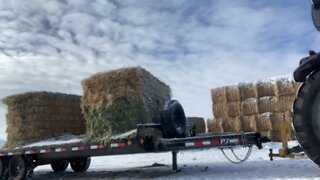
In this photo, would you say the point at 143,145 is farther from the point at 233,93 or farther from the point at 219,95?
the point at 219,95

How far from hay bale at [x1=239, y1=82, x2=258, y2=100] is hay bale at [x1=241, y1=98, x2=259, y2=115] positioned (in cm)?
25

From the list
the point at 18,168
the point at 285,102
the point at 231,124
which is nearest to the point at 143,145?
the point at 18,168

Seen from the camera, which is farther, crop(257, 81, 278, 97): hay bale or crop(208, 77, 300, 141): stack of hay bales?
crop(257, 81, 278, 97): hay bale

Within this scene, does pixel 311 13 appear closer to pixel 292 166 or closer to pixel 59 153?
pixel 292 166

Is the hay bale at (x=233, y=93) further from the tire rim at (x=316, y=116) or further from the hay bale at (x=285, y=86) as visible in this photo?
the tire rim at (x=316, y=116)

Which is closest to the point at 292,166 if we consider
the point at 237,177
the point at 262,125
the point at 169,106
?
the point at 237,177

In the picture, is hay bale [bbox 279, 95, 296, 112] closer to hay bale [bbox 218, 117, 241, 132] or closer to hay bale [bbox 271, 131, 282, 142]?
hay bale [bbox 271, 131, 282, 142]

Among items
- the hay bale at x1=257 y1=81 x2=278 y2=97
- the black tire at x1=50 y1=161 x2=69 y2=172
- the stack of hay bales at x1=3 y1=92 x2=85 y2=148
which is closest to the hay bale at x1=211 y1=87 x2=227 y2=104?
the hay bale at x1=257 y1=81 x2=278 y2=97

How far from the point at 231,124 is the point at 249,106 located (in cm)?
167

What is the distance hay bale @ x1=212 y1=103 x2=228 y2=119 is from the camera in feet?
86.9

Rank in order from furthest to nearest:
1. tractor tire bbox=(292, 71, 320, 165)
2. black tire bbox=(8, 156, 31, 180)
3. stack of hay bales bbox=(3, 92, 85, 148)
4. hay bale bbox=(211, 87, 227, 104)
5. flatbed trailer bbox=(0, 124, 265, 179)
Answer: hay bale bbox=(211, 87, 227, 104), stack of hay bales bbox=(3, 92, 85, 148), black tire bbox=(8, 156, 31, 180), flatbed trailer bbox=(0, 124, 265, 179), tractor tire bbox=(292, 71, 320, 165)

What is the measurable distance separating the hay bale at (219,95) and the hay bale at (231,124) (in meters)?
1.15

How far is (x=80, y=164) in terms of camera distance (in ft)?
47.8

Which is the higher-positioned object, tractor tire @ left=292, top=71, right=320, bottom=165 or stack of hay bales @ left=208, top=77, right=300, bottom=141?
stack of hay bales @ left=208, top=77, right=300, bottom=141
